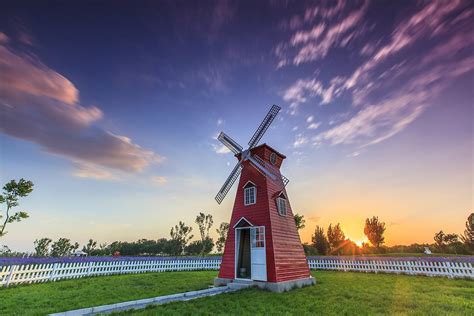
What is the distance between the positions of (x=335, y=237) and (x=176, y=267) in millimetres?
25067

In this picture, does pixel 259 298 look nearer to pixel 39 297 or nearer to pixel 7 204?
pixel 39 297

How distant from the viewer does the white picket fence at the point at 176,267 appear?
10.8m

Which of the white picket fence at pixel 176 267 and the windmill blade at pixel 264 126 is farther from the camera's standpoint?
the windmill blade at pixel 264 126

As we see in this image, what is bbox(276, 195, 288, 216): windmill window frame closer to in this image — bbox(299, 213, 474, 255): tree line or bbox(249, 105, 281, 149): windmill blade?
bbox(249, 105, 281, 149): windmill blade

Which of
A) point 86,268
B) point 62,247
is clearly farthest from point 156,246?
point 86,268

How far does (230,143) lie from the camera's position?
47.0 feet

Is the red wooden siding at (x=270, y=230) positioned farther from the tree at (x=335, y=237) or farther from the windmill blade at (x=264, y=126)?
the tree at (x=335, y=237)

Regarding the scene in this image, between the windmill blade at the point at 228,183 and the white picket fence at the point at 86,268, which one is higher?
the windmill blade at the point at 228,183

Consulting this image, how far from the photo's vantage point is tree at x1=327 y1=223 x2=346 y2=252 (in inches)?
1280

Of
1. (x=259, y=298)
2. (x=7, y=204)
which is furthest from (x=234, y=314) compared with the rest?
(x=7, y=204)

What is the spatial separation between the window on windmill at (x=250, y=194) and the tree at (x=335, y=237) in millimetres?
26281

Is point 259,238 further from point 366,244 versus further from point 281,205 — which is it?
point 366,244

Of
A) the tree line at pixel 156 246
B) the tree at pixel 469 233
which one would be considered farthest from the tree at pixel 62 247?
the tree at pixel 469 233

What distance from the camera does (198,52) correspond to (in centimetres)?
1057
